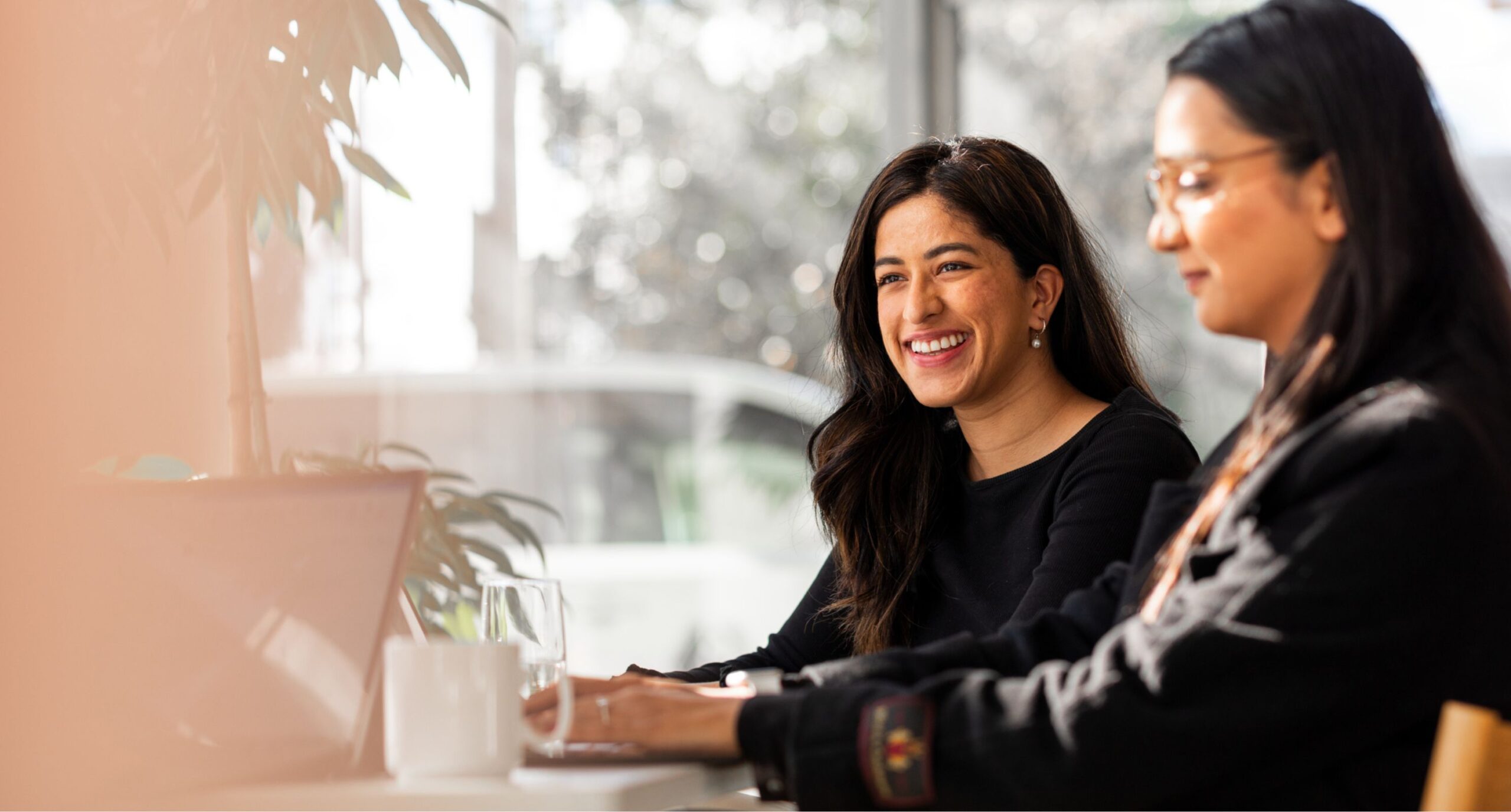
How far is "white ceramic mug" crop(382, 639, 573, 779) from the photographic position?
3.38 feet

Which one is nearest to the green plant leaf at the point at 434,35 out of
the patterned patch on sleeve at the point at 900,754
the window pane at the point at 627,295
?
the patterned patch on sleeve at the point at 900,754

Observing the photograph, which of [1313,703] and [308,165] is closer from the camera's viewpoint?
[1313,703]

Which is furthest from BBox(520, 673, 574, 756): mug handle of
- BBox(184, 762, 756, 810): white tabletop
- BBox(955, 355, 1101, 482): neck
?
BBox(955, 355, 1101, 482): neck

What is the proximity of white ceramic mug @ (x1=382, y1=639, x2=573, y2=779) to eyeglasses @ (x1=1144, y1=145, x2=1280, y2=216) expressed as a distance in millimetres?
636

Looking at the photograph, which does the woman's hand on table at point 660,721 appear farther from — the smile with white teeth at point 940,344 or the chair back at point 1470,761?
the smile with white teeth at point 940,344

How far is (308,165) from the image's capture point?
77.1 inches

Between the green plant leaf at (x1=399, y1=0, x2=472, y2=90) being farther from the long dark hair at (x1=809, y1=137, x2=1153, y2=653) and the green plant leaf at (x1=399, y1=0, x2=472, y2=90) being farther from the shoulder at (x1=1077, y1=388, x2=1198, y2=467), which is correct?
the shoulder at (x1=1077, y1=388, x2=1198, y2=467)

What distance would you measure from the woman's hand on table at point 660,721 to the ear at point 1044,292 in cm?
100

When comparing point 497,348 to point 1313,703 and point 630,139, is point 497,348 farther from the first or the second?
point 1313,703

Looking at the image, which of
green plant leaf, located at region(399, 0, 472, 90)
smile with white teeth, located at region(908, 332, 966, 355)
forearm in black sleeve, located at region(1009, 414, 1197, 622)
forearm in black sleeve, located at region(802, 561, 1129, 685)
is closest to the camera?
forearm in black sleeve, located at region(802, 561, 1129, 685)

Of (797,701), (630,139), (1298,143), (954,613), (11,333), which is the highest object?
Answer: (630,139)

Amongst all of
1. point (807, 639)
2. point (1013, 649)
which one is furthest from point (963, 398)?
point (1013, 649)

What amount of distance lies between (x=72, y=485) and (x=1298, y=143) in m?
0.97

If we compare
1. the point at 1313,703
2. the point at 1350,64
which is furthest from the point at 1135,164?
the point at 1313,703
